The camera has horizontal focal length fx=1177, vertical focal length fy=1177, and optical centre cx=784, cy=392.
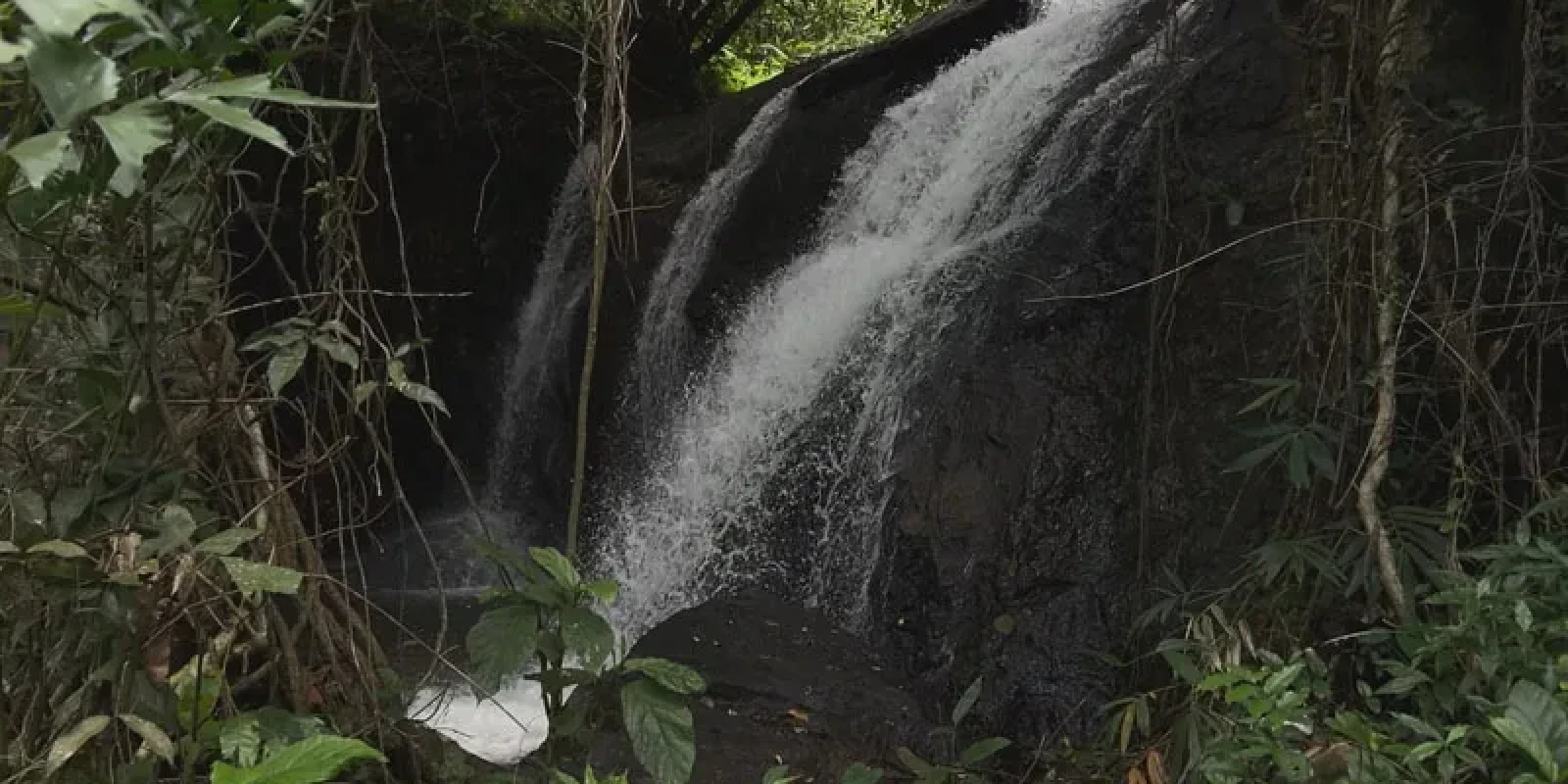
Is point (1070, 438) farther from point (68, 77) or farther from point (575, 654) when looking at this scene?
point (68, 77)

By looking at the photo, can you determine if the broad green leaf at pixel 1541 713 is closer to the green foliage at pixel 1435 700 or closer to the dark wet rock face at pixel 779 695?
the green foliage at pixel 1435 700

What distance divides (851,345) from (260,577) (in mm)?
4574

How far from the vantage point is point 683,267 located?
7.97 metres

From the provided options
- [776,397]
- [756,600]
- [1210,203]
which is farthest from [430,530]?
[1210,203]

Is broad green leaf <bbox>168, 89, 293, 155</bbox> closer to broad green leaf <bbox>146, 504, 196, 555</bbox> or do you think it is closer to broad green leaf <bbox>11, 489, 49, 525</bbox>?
broad green leaf <bbox>146, 504, 196, 555</bbox>

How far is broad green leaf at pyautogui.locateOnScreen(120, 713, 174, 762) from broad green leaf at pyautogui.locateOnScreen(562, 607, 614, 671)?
598 mm

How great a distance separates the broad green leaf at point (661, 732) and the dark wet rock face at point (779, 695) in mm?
1666

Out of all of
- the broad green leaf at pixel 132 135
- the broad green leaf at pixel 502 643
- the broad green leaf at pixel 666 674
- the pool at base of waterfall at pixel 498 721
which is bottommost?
the pool at base of waterfall at pixel 498 721

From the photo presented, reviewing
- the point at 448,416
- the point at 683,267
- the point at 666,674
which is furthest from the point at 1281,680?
the point at 683,267


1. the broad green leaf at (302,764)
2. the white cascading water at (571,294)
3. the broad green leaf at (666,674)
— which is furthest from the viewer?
the white cascading water at (571,294)

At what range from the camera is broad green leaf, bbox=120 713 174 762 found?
1.73 meters

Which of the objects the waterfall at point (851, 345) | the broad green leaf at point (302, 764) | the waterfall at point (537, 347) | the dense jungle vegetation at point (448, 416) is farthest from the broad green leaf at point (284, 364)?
the waterfall at point (537, 347)

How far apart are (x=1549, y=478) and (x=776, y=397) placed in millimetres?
4036

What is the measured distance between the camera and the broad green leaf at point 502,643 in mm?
1899
